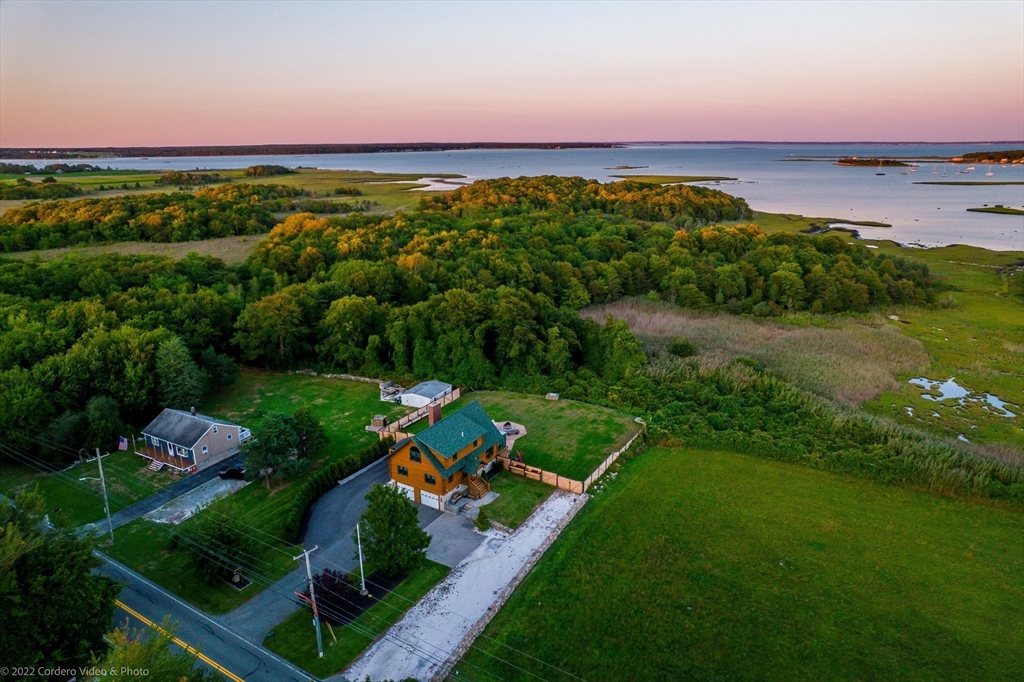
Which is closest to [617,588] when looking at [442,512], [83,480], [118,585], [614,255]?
[442,512]

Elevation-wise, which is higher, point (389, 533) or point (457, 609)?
point (389, 533)

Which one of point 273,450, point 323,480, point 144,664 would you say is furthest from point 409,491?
point 144,664

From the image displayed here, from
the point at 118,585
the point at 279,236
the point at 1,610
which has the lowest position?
the point at 118,585

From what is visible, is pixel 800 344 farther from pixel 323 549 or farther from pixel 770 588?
pixel 323 549

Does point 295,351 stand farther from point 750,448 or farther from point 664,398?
point 750,448

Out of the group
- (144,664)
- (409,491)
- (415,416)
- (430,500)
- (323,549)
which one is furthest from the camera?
(415,416)

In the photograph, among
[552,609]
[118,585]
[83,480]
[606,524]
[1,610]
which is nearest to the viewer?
[1,610]

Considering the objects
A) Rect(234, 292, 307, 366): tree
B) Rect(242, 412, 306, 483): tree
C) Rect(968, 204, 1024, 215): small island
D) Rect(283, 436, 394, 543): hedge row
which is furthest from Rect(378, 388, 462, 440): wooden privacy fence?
Rect(968, 204, 1024, 215): small island
